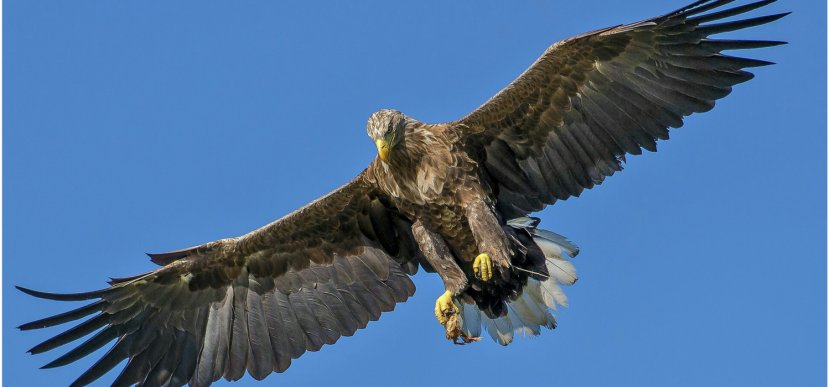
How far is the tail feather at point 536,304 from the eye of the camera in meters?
12.8

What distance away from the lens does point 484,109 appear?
1202 cm

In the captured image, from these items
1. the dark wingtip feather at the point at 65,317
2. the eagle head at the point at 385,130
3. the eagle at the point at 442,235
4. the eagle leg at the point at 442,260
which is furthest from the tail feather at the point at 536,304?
the dark wingtip feather at the point at 65,317

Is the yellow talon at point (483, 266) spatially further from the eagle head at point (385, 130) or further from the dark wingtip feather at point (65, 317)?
the dark wingtip feather at point (65, 317)

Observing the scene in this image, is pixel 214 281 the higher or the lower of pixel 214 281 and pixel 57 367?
the higher

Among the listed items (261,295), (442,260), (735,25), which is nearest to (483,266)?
(442,260)

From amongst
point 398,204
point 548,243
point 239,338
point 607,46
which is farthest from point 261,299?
point 607,46

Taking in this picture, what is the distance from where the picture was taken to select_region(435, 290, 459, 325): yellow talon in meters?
11.9

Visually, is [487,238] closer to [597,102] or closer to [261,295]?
[597,102]

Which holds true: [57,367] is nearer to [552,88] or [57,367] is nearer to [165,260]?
[165,260]

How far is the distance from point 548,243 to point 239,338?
2.71m

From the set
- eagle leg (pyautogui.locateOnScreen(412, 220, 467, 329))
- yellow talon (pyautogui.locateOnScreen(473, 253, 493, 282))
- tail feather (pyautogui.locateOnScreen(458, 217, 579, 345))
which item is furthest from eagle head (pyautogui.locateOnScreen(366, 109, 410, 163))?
tail feather (pyautogui.locateOnScreen(458, 217, 579, 345))

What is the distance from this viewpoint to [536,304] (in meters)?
13.0

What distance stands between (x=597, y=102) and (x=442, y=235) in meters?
1.62

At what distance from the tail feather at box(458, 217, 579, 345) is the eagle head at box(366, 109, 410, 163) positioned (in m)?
1.64
